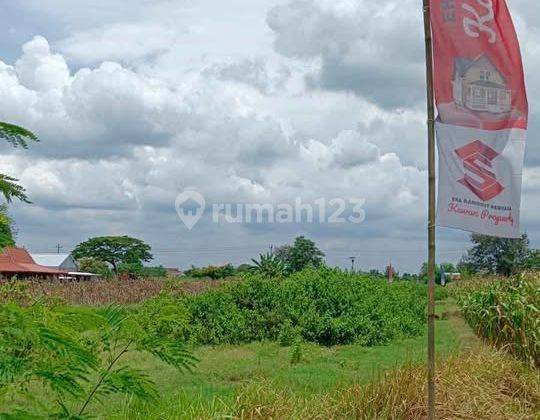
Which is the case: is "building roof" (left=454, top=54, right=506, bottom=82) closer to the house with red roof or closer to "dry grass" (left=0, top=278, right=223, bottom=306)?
the house with red roof

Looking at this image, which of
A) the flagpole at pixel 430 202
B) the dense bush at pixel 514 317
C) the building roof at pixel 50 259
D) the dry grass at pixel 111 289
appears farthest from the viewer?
the building roof at pixel 50 259

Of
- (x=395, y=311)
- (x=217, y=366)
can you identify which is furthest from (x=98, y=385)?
(x=395, y=311)

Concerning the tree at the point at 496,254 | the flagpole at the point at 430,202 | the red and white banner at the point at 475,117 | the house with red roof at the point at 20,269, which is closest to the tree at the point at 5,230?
the house with red roof at the point at 20,269

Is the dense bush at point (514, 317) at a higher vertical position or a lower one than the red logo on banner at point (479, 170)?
lower

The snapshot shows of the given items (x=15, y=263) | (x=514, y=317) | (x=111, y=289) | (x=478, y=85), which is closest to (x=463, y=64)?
(x=478, y=85)

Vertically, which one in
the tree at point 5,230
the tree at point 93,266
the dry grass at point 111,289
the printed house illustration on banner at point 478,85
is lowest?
the dry grass at point 111,289

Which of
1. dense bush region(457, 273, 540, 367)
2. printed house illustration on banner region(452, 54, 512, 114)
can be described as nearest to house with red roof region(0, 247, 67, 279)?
printed house illustration on banner region(452, 54, 512, 114)

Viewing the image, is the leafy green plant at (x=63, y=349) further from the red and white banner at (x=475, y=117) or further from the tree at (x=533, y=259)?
the tree at (x=533, y=259)

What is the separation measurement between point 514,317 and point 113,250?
172 feet

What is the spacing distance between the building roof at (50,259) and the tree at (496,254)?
31.5 metres

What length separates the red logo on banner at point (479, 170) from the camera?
591 centimetres

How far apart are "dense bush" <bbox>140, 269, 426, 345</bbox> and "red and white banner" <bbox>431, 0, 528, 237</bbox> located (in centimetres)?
927

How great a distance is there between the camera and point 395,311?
18.4m

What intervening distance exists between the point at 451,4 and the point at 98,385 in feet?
13.1
